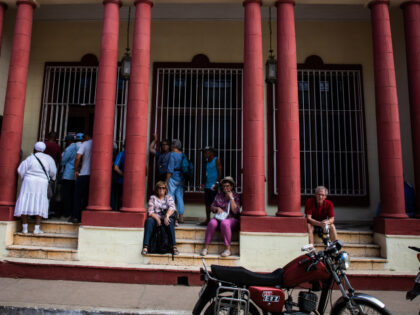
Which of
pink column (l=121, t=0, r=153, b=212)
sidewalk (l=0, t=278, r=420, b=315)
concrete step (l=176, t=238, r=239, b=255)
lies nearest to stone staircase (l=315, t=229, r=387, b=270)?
sidewalk (l=0, t=278, r=420, b=315)

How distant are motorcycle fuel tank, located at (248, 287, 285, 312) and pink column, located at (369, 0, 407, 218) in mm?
3539

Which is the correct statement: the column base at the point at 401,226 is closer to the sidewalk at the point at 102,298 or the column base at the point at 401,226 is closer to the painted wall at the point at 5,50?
the sidewalk at the point at 102,298

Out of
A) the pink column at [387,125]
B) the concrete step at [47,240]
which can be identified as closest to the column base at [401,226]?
the pink column at [387,125]

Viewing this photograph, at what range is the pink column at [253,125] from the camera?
5.83 metres

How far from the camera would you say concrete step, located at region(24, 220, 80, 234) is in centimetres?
625

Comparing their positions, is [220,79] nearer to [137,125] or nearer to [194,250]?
[137,125]

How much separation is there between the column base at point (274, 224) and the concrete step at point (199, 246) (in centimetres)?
39

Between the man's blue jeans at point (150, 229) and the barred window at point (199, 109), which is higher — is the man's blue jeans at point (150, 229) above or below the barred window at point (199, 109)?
below

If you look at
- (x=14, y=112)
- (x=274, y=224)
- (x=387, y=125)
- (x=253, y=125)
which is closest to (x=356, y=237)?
(x=274, y=224)

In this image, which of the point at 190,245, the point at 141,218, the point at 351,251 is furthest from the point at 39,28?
the point at 351,251

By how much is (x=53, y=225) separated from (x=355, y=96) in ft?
23.9

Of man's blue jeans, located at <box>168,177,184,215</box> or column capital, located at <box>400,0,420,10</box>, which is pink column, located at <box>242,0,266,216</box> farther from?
column capital, located at <box>400,0,420,10</box>

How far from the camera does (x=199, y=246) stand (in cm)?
584

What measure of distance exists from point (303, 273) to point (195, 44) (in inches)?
264
